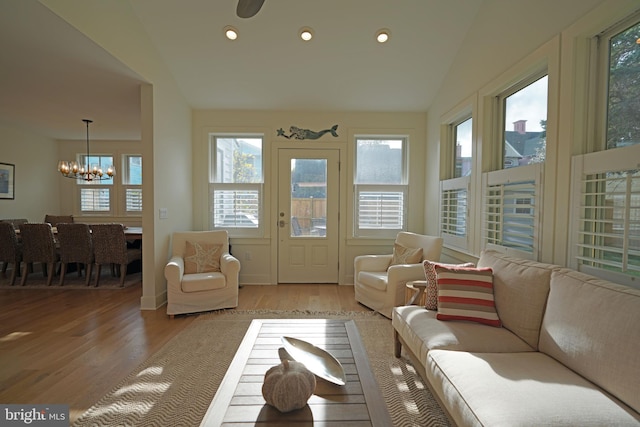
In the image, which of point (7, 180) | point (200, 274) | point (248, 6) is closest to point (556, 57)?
point (248, 6)

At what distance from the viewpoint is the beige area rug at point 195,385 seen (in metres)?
1.86

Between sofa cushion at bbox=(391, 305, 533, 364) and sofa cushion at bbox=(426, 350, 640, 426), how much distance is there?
0.08 meters

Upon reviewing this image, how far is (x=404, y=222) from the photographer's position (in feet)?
15.8

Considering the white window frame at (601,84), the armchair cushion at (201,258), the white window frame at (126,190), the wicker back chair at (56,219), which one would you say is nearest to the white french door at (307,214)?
the armchair cushion at (201,258)

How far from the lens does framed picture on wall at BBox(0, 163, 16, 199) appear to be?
18.9 feet

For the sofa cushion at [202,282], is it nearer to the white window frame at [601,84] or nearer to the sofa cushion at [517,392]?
the sofa cushion at [517,392]

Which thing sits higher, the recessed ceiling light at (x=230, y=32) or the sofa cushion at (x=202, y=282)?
the recessed ceiling light at (x=230, y=32)

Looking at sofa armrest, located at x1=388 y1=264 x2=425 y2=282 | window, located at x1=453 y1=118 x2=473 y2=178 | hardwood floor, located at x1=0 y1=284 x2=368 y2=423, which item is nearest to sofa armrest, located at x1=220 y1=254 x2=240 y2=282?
hardwood floor, located at x1=0 y1=284 x2=368 y2=423

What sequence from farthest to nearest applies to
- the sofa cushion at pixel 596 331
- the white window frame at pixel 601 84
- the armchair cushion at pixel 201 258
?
the armchair cushion at pixel 201 258 < the white window frame at pixel 601 84 < the sofa cushion at pixel 596 331

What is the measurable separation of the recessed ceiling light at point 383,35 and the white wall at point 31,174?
6.74 metres

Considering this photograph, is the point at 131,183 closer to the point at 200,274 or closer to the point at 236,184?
the point at 236,184

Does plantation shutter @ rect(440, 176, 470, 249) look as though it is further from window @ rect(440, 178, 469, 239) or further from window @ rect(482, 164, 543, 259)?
window @ rect(482, 164, 543, 259)

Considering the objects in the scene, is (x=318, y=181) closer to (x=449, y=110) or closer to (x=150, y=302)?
(x=449, y=110)

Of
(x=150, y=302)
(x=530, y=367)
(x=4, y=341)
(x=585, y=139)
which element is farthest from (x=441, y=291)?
(x=4, y=341)
